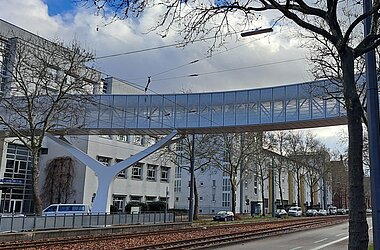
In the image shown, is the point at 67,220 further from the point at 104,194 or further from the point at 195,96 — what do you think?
the point at 195,96

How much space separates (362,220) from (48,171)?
48082 millimetres

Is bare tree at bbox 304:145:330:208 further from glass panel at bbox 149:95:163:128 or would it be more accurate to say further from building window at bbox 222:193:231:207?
glass panel at bbox 149:95:163:128

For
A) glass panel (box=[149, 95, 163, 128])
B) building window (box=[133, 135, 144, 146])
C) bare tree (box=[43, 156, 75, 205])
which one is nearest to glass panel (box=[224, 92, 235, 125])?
glass panel (box=[149, 95, 163, 128])

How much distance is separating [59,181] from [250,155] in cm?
2198

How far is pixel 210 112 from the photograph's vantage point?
117ft

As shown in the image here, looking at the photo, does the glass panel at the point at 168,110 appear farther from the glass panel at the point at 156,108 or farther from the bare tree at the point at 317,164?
the bare tree at the point at 317,164

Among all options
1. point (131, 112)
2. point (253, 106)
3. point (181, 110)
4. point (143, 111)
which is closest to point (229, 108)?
point (253, 106)

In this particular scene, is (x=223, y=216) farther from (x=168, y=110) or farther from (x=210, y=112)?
(x=168, y=110)

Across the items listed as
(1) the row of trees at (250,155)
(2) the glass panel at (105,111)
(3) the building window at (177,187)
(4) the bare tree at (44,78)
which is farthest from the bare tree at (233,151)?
(3) the building window at (177,187)

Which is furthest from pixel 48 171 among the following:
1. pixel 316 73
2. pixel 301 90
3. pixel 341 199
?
pixel 341 199

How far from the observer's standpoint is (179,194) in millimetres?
91438

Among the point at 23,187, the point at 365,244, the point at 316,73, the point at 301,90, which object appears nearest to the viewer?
the point at 365,244

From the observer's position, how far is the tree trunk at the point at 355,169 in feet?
26.6

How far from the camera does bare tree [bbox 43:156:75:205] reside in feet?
167
